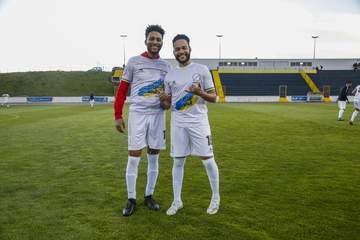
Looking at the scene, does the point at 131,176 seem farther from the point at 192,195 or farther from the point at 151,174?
A: the point at 192,195

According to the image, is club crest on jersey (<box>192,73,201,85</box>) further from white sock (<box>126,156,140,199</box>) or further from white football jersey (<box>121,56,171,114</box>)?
white sock (<box>126,156,140,199</box>)

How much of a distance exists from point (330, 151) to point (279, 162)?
75.2 inches

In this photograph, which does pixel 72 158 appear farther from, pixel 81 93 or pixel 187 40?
pixel 81 93

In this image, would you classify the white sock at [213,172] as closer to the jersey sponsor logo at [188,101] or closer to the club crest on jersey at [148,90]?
the jersey sponsor logo at [188,101]

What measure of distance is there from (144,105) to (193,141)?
2.61 ft

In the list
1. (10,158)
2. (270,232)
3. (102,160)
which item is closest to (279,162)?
(270,232)

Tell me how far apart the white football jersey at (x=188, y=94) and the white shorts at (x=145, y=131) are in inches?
11.1

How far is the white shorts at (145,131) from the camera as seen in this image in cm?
330

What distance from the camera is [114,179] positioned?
4469mm

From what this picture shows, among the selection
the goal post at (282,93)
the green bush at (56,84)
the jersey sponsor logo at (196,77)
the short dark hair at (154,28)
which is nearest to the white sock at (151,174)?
the jersey sponsor logo at (196,77)

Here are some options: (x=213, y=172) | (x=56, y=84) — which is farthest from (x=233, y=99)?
(x=213, y=172)

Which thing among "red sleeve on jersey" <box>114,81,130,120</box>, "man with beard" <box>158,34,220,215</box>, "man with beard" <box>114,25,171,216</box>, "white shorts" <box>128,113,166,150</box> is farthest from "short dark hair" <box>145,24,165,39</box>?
"white shorts" <box>128,113,166,150</box>

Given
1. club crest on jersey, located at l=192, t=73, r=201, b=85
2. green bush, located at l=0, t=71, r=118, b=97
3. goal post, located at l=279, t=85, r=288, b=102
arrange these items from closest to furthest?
1. club crest on jersey, located at l=192, t=73, r=201, b=85
2. goal post, located at l=279, t=85, r=288, b=102
3. green bush, located at l=0, t=71, r=118, b=97

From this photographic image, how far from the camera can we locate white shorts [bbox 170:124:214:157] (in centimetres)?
316
